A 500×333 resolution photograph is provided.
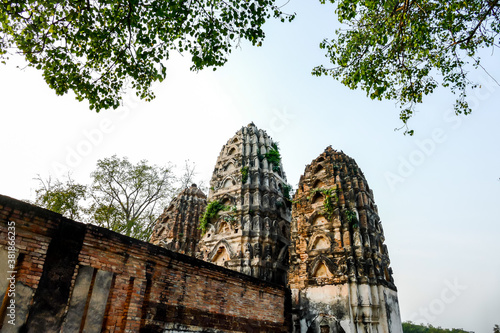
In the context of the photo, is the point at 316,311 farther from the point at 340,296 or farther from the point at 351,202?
the point at 351,202

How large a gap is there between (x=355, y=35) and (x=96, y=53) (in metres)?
6.73

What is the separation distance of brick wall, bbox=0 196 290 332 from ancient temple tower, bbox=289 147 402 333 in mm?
3089

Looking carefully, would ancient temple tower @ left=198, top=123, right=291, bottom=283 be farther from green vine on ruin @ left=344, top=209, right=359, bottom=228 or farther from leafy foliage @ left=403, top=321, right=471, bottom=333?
leafy foliage @ left=403, top=321, right=471, bottom=333

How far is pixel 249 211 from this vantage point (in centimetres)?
1617

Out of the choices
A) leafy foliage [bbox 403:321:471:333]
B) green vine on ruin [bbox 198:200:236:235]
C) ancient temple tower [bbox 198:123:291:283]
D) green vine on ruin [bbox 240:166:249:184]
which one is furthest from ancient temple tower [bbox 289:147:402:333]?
leafy foliage [bbox 403:321:471:333]

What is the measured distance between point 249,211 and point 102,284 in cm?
1061

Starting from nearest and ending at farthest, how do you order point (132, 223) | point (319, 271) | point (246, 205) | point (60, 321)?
point (60, 321) → point (319, 271) → point (246, 205) → point (132, 223)

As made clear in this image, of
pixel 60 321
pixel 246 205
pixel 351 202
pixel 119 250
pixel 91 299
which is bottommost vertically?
pixel 60 321

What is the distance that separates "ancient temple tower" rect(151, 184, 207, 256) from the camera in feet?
68.3

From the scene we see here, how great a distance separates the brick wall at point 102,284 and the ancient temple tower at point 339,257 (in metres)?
3.09

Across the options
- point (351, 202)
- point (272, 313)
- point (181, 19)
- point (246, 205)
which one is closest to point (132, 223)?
point (246, 205)

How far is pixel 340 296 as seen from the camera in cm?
1049

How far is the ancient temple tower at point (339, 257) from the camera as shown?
10.2 metres

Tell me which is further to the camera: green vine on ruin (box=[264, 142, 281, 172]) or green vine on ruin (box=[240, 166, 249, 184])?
green vine on ruin (box=[264, 142, 281, 172])
